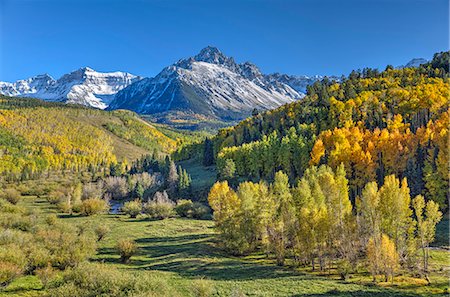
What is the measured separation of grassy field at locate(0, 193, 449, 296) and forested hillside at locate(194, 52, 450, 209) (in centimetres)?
3777

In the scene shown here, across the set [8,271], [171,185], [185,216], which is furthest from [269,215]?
[171,185]

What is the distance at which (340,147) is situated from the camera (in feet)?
331

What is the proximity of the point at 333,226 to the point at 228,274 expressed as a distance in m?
Answer: 18.7

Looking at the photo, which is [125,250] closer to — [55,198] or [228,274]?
[228,274]

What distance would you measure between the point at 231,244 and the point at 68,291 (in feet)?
118

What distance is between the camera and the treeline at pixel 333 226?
156ft

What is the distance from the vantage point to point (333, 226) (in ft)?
175

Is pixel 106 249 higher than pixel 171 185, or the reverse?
pixel 171 185

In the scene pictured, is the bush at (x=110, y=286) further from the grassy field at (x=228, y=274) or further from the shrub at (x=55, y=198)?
the shrub at (x=55, y=198)

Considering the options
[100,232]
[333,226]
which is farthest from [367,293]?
[100,232]

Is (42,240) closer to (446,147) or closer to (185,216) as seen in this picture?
(185,216)

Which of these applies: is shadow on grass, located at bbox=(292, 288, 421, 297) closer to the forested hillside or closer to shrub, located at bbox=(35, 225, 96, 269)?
shrub, located at bbox=(35, 225, 96, 269)

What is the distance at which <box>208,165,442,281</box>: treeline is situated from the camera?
47.5 metres

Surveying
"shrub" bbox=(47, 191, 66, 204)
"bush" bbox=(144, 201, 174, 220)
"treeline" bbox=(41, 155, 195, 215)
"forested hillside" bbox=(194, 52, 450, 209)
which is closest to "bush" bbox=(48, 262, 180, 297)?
"bush" bbox=(144, 201, 174, 220)
